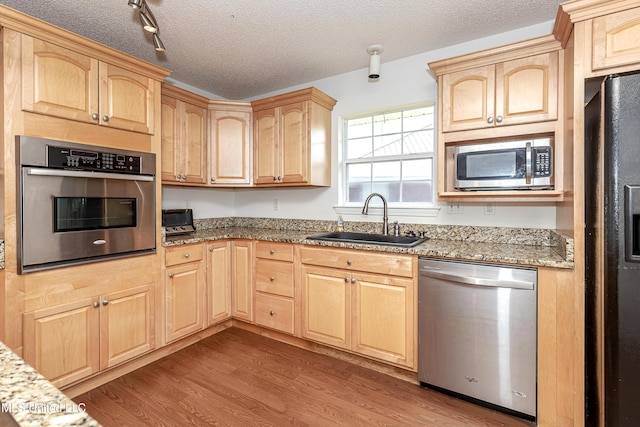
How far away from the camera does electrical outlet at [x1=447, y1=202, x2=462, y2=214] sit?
2551mm

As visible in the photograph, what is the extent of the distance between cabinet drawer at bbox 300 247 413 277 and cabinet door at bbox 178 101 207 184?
132cm

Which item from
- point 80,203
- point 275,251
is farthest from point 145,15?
point 275,251

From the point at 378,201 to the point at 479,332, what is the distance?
1421 millimetres

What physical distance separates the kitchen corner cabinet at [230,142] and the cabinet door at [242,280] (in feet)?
2.33

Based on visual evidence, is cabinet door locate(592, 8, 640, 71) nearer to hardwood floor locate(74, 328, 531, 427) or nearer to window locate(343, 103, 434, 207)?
window locate(343, 103, 434, 207)

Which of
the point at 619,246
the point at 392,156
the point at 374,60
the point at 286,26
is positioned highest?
the point at 286,26

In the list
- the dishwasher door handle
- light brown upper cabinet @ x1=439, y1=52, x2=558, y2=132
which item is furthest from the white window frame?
the dishwasher door handle

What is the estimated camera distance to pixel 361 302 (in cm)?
236

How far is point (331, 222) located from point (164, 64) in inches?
83.0

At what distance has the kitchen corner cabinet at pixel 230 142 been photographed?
3232 mm

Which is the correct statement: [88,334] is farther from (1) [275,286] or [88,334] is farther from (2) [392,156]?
(2) [392,156]

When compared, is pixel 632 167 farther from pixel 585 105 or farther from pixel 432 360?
pixel 432 360

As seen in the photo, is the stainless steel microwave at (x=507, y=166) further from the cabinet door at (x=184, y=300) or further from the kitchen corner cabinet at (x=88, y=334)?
the kitchen corner cabinet at (x=88, y=334)

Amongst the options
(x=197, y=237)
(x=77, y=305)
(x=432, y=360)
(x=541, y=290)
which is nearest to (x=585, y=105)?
(x=541, y=290)
